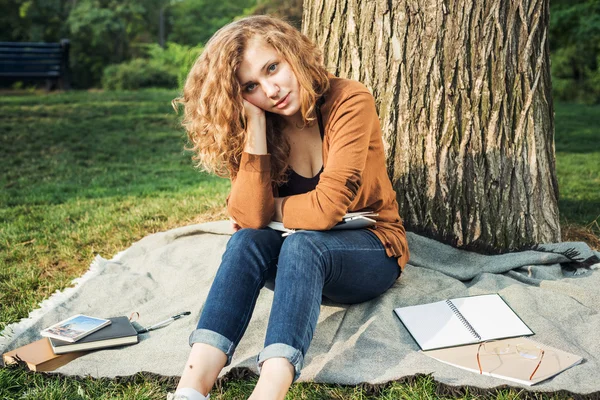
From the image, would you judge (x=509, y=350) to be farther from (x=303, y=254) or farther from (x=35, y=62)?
(x=35, y=62)

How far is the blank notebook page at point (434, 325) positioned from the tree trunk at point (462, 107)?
0.74 metres

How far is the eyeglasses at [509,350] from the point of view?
2.67 m

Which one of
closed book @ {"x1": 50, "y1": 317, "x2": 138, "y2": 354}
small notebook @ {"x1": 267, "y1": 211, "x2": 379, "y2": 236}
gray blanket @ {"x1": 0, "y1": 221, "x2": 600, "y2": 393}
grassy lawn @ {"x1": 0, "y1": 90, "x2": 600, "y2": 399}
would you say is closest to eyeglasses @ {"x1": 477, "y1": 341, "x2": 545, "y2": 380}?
gray blanket @ {"x1": 0, "y1": 221, "x2": 600, "y2": 393}

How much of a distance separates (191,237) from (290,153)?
1.46m

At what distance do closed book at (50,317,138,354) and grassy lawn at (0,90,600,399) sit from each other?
6.8 inches

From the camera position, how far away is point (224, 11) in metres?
29.8

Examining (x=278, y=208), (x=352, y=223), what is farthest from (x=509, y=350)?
(x=278, y=208)

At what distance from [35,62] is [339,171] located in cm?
1223

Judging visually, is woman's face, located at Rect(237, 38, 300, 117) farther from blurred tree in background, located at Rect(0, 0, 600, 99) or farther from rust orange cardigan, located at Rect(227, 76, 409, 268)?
blurred tree in background, located at Rect(0, 0, 600, 99)

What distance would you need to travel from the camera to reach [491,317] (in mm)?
2980

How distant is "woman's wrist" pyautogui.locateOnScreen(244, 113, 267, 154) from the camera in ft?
9.67

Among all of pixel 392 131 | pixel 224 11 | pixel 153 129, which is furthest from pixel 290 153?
pixel 224 11

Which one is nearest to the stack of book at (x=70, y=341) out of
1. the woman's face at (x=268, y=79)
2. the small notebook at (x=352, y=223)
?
the small notebook at (x=352, y=223)

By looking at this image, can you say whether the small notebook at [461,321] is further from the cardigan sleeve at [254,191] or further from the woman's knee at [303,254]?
the cardigan sleeve at [254,191]
